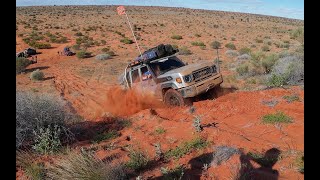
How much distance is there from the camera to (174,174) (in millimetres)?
5887

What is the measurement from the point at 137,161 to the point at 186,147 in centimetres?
110

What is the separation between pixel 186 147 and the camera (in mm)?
6898

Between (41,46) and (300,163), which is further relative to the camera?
(41,46)

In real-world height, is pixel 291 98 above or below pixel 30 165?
above

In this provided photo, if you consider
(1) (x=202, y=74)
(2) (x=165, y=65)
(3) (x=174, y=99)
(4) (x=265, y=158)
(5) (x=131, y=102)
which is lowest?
(4) (x=265, y=158)

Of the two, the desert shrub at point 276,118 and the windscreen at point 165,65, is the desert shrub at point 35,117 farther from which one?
the desert shrub at point 276,118

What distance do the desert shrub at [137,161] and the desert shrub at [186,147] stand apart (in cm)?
49

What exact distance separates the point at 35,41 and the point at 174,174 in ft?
115

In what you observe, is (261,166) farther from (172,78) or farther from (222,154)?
(172,78)

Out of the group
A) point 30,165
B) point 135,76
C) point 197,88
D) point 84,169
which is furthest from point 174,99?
point 84,169

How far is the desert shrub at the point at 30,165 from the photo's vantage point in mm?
5969
